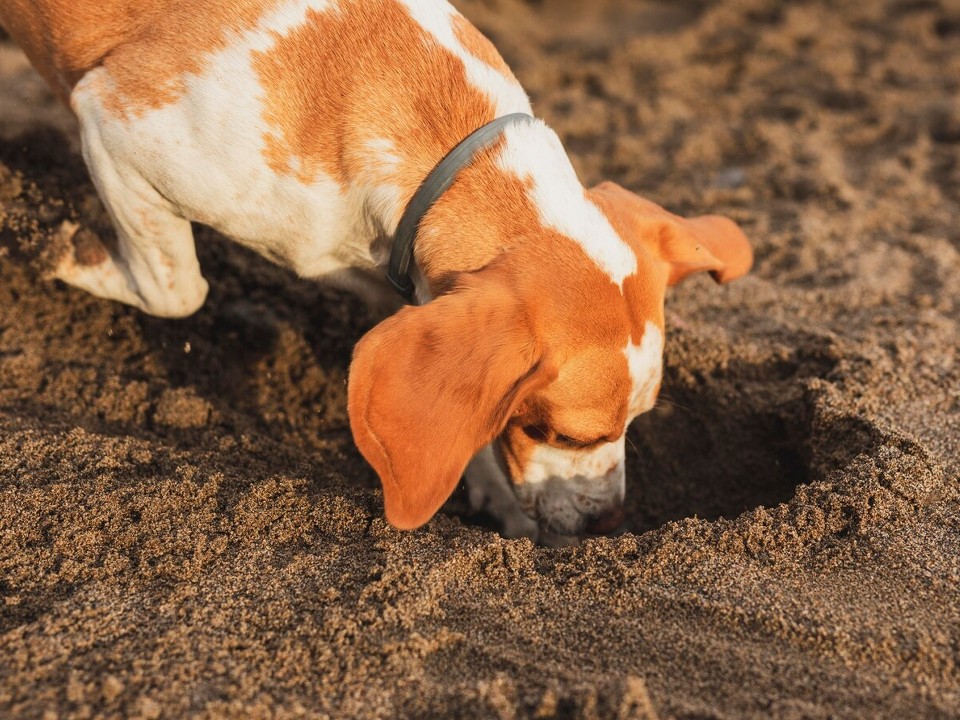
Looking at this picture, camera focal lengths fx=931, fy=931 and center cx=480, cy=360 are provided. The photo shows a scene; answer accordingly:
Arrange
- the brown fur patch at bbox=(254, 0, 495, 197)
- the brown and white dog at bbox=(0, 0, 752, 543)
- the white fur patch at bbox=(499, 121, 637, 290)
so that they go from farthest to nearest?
1. the brown fur patch at bbox=(254, 0, 495, 197)
2. the white fur patch at bbox=(499, 121, 637, 290)
3. the brown and white dog at bbox=(0, 0, 752, 543)

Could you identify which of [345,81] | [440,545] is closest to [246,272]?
[345,81]

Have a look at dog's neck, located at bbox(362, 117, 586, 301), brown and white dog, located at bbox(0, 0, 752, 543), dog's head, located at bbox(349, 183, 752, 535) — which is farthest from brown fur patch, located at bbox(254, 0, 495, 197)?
dog's head, located at bbox(349, 183, 752, 535)

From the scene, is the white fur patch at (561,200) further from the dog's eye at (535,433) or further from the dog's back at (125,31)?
the dog's back at (125,31)

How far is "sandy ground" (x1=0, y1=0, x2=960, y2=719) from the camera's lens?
7.26 ft

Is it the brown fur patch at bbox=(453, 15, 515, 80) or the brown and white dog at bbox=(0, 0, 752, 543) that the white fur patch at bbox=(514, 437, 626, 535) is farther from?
the brown fur patch at bbox=(453, 15, 515, 80)

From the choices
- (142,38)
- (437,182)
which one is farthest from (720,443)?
(142,38)

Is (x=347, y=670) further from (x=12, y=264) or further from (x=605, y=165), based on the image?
(x=605, y=165)

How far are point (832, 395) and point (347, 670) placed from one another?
1.95m

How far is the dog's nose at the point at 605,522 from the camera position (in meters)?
3.02

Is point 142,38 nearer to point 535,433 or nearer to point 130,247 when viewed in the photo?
point 130,247

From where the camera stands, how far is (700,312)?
3.99m

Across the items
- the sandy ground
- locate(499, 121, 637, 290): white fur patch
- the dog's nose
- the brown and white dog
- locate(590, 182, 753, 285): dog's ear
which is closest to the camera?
the sandy ground

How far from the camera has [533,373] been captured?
2.43 metres

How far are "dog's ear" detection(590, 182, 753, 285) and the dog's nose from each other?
77cm
